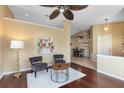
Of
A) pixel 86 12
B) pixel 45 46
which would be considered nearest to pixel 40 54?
pixel 45 46

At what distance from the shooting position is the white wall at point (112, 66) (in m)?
3.50

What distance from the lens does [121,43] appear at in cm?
593

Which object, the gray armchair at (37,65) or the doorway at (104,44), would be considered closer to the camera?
the gray armchair at (37,65)

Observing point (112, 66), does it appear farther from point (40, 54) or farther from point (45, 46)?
point (40, 54)

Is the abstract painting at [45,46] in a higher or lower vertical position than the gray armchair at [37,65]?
higher

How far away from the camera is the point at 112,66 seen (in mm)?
3807

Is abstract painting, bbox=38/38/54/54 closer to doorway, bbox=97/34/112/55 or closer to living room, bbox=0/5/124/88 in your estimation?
Result: living room, bbox=0/5/124/88

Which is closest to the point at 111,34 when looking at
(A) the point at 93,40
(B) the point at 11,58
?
(A) the point at 93,40

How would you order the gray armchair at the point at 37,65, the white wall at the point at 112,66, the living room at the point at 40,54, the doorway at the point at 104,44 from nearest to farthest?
the living room at the point at 40,54, the white wall at the point at 112,66, the gray armchair at the point at 37,65, the doorway at the point at 104,44

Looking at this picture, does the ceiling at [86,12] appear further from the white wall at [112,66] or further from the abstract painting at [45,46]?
the white wall at [112,66]

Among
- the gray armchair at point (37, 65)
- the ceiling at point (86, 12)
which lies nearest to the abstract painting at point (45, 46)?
the gray armchair at point (37, 65)

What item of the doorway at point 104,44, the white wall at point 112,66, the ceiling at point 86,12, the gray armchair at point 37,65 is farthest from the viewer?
the doorway at point 104,44

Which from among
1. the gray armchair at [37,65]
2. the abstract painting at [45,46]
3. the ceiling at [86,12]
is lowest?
the gray armchair at [37,65]
